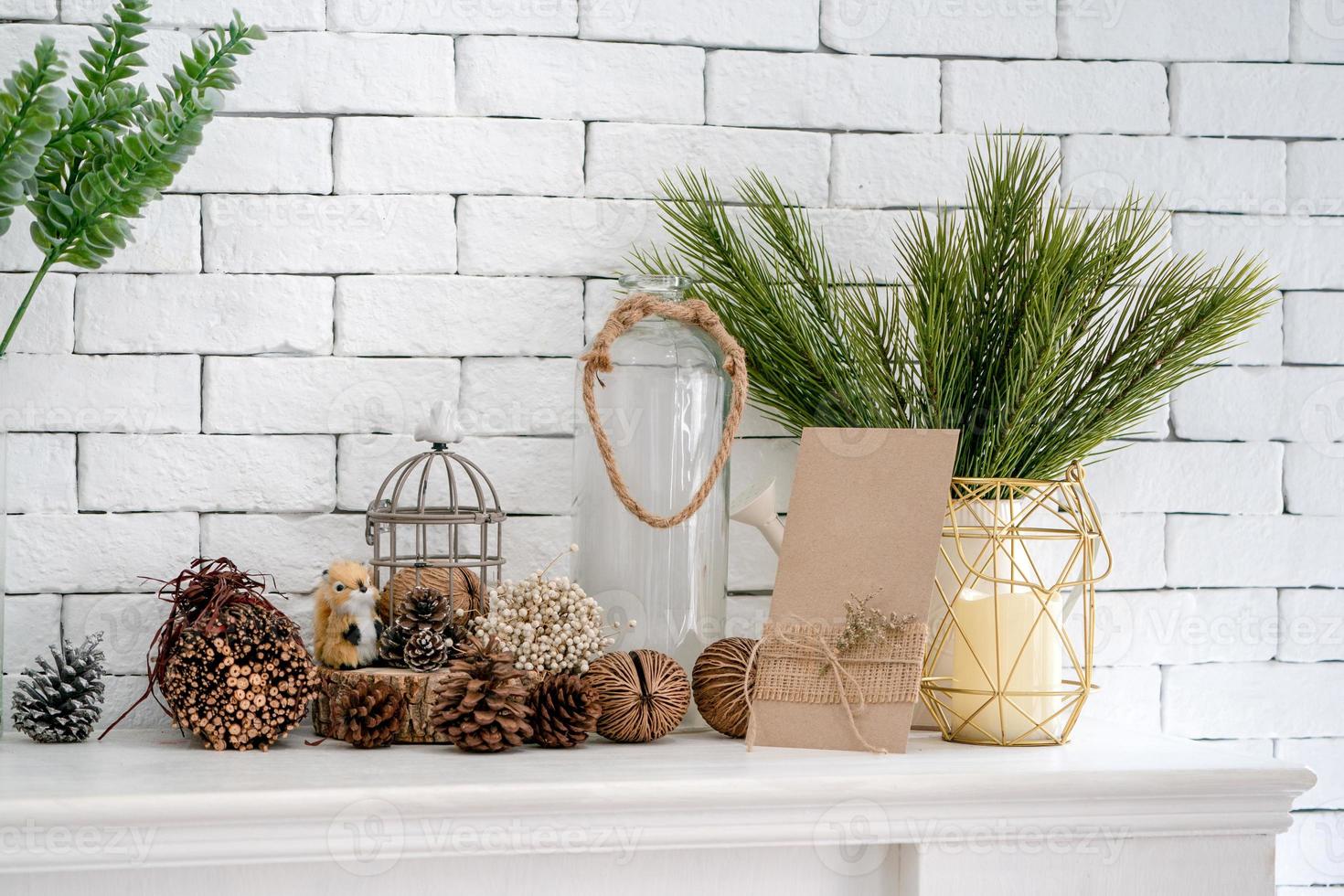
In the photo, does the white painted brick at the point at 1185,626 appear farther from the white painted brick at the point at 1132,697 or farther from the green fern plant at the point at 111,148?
the green fern plant at the point at 111,148

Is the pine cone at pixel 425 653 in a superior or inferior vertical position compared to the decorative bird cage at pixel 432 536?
inferior

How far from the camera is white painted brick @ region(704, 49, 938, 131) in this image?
43.0 inches

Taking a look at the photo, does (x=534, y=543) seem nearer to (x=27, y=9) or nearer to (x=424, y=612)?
(x=424, y=612)

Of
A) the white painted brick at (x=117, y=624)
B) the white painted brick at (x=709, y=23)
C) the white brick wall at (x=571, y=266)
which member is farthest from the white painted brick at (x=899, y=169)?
the white painted brick at (x=117, y=624)

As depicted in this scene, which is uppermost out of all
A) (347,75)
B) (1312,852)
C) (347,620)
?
(347,75)

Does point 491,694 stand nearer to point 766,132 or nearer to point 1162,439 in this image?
point 766,132

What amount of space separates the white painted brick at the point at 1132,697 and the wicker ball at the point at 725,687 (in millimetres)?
444

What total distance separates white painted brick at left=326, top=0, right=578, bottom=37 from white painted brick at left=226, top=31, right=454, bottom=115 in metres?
0.01

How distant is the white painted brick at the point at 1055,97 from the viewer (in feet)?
3.67

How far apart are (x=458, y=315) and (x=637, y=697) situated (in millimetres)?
421

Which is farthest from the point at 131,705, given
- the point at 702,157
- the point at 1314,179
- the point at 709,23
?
the point at 1314,179

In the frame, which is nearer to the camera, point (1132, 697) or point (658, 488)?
point (658, 488)

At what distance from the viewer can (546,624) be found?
854 mm

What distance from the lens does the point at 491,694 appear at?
31.3 inches
